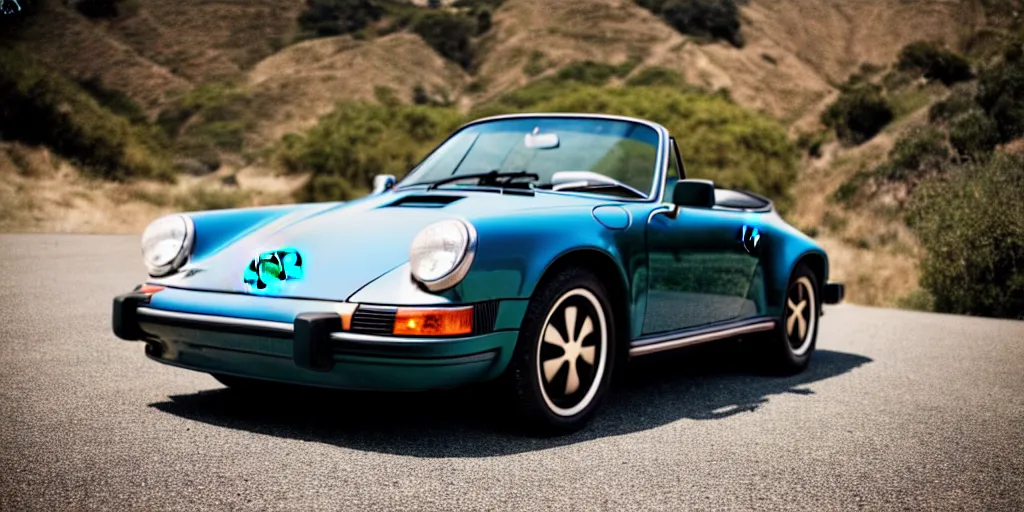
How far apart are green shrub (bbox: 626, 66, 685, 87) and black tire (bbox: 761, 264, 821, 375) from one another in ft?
179

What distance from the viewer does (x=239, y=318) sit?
Answer: 3.87 meters

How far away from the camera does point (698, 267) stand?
499 centimetres

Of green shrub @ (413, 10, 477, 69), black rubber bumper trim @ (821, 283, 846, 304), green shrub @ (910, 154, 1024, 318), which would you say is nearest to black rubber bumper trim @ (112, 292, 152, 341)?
black rubber bumper trim @ (821, 283, 846, 304)

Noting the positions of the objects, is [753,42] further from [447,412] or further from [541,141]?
[447,412]

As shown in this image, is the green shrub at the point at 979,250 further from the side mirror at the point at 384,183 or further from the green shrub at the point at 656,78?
the green shrub at the point at 656,78

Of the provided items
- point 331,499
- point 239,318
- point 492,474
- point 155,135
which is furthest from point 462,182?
point 155,135

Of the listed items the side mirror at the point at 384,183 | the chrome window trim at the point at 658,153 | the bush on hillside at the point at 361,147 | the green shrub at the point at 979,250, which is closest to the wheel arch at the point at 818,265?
the chrome window trim at the point at 658,153

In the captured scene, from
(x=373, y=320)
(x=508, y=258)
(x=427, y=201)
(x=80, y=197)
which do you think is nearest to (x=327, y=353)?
(x=373, y=320)

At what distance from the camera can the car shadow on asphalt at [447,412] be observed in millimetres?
4039

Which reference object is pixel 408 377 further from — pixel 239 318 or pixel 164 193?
pixel 164 193

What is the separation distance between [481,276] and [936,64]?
4019 centimetres

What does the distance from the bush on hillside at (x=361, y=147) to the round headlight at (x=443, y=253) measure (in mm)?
25619

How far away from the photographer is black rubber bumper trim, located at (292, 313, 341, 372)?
3621 mm

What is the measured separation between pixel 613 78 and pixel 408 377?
203ft
